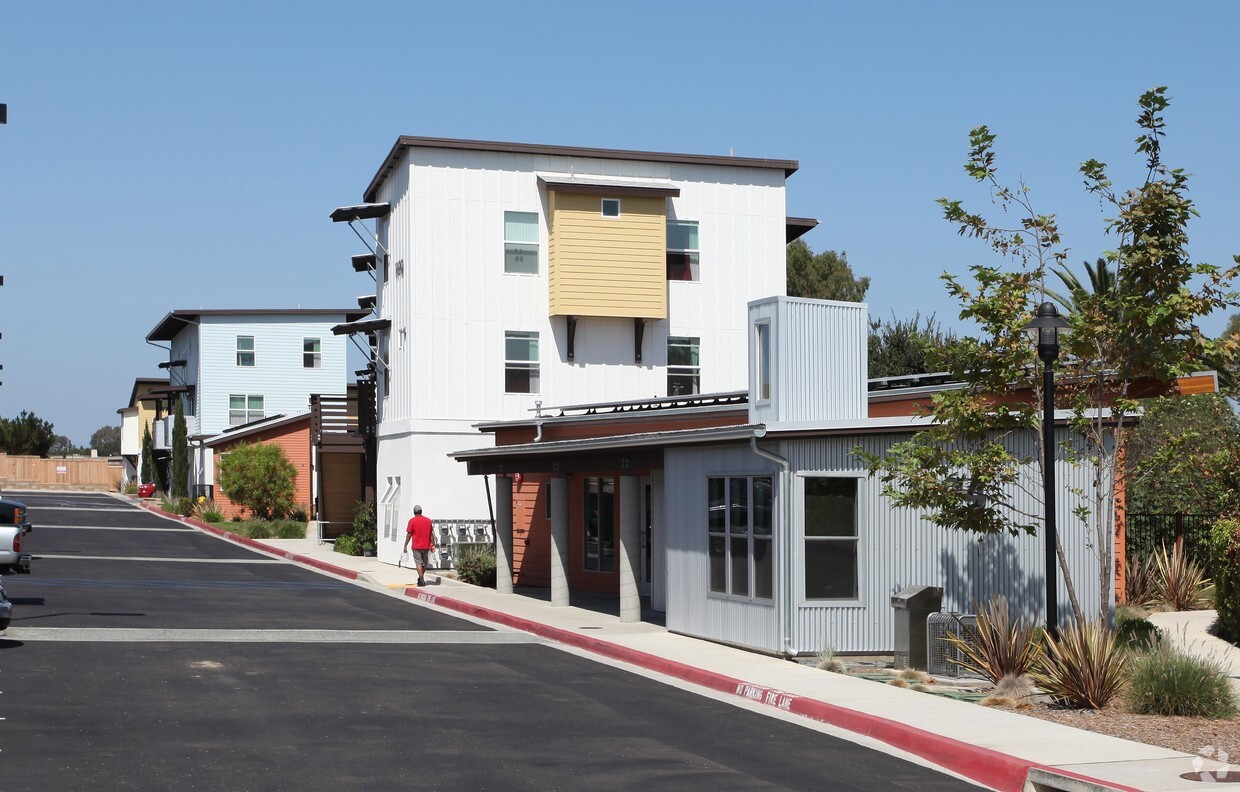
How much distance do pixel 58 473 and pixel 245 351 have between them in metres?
45.0

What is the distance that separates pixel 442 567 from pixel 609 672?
17.7m

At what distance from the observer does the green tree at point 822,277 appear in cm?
5825

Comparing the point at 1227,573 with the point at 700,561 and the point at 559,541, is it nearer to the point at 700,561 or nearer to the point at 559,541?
the point at 700,561

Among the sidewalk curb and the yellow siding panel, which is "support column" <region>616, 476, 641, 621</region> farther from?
the yellow siding panel

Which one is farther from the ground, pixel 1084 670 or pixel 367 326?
pixel 367 326

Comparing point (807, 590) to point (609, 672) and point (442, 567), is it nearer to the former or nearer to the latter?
point (609, 672)

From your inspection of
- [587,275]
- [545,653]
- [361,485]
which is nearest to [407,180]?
[587,275]

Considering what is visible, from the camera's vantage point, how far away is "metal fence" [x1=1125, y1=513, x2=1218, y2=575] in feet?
77.8

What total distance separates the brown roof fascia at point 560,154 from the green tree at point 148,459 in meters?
57.1

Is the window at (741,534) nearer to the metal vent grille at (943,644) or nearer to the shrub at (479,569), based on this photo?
the metal vent grille at (943,644)

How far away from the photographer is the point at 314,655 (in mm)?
17766

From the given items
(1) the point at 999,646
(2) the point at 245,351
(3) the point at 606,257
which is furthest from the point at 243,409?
(1) the point at 999,646

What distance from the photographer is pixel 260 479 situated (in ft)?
179

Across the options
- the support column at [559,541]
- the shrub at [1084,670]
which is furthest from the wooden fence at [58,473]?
the shrub at [1084,670]
